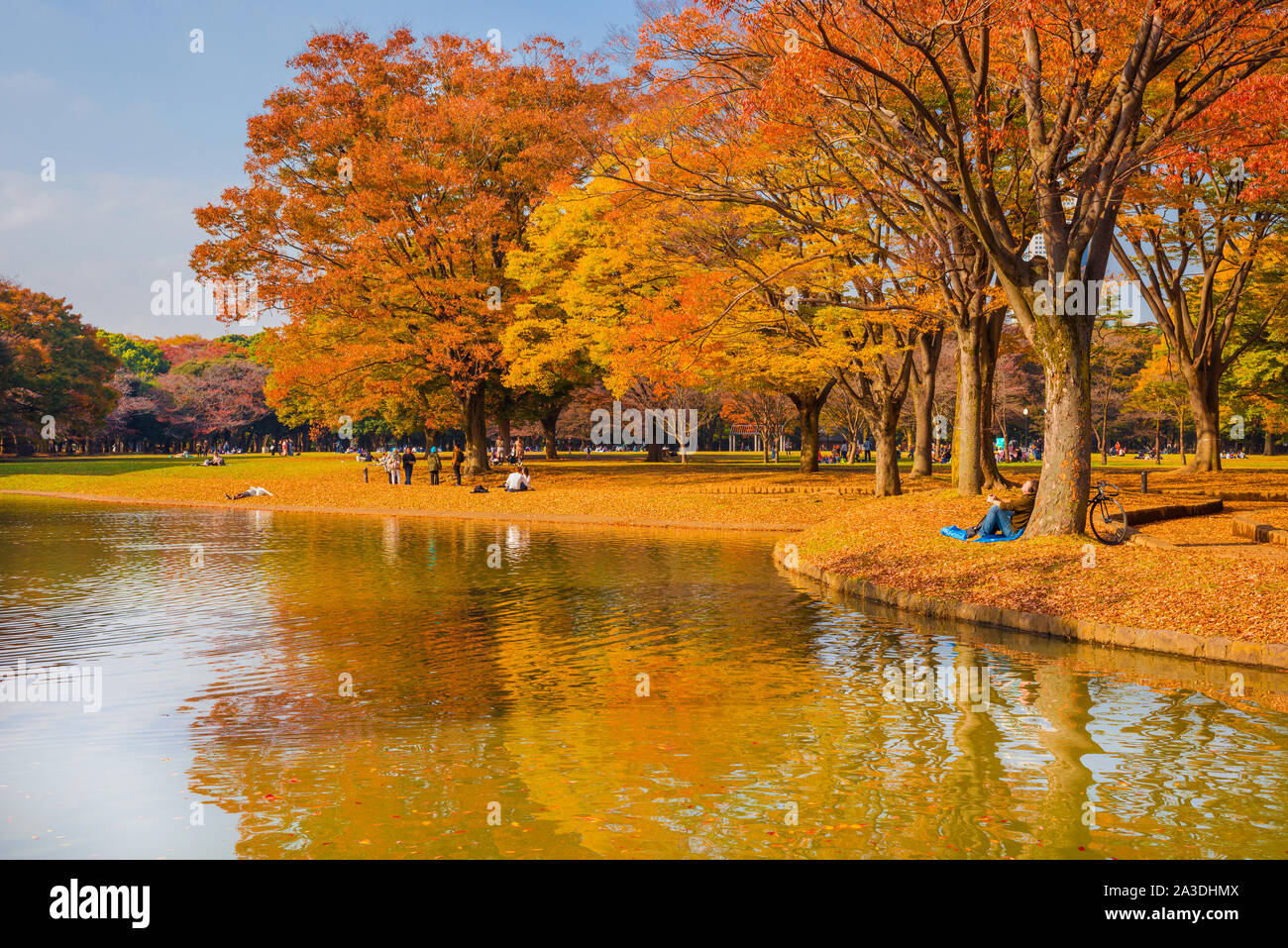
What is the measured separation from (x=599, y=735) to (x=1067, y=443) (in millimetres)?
12654

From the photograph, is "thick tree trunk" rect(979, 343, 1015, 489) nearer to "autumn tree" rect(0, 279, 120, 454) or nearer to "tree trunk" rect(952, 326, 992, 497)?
Answer: "tree trunk" rect(952, 326, 992, 497)

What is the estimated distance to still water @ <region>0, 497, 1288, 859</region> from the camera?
21.0 ft

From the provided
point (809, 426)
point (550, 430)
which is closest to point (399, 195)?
point (809, 426)

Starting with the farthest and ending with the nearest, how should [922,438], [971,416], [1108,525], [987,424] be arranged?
[922,438] < [987,424] < [971,416] < [1108,525]

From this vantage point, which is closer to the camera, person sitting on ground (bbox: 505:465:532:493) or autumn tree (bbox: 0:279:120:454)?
person sitting on ground (bbox: 505:465:532:493)

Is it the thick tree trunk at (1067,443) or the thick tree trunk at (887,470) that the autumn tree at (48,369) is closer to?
the thick tree trunk at (887,470)

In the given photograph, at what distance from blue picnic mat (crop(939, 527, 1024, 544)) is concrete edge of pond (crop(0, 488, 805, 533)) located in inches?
319

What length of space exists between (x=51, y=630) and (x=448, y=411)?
53456 mm

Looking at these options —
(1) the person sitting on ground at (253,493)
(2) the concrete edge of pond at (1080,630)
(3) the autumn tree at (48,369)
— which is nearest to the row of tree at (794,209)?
(2) the concrete edge of pond at (1080,630)

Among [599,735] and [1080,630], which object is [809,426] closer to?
[1080,630]

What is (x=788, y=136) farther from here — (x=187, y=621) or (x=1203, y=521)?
(x=187, y=621)

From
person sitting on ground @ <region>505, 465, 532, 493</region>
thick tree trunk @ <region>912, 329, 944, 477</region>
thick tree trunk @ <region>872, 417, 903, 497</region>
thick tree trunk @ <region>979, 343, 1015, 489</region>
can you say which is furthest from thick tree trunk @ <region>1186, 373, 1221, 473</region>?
person sitting on ground @ <region>505, 465, 532, 493</region>

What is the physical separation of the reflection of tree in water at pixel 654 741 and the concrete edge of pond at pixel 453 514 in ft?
43.5

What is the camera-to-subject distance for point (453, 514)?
33.8m
